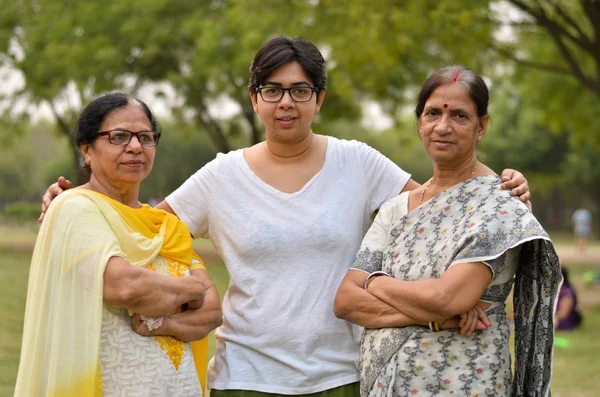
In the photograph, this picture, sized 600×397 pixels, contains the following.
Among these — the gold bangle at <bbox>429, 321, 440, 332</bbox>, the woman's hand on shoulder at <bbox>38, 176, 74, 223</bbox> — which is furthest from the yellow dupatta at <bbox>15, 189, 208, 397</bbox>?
the gold bangle at <bbox>429, 321, 440, 332</bbox>

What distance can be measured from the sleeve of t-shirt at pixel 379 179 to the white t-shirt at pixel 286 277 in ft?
0.22

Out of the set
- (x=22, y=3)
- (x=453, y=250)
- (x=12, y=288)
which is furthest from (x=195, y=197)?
(x=22, y=3)

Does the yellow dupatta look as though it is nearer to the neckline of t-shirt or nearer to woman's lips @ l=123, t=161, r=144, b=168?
woman's lips @ l=123, t=161, r=144, b=168

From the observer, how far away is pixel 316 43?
14445mm

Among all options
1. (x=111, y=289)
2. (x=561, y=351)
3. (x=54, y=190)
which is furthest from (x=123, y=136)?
(x=561, y=351)

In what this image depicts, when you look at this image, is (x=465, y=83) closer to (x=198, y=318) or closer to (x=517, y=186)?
(x=517, y=186)

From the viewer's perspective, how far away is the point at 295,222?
361cm

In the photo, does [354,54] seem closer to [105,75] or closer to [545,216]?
[105,75]

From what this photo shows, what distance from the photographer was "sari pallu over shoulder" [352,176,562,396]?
318 centimetres

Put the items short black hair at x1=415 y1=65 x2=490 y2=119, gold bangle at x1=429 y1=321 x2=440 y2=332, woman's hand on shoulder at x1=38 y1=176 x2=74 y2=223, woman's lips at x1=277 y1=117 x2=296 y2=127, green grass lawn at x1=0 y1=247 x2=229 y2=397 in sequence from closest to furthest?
1. gold bangle at x1=429 y1=321 x2=440 y2=332
2. short black hair at x1=415 y1=65 x2=490 y2=119
3. woman's hand on shoulder at x1=38 y1=176 x2=74 y2=223
4. woman's lips at x1=277 y1=117 x2=296 y2=127
5. green grass lawn at x1=0 y1=247 x2=229 y2=397

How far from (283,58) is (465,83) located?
74cm

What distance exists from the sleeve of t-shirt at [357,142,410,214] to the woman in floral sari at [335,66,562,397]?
1.01 feet

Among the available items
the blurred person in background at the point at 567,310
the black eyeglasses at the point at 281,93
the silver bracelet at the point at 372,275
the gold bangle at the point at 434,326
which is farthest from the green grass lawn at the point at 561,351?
the gold bangle at the point at 434,326

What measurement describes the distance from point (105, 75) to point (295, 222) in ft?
59.2
